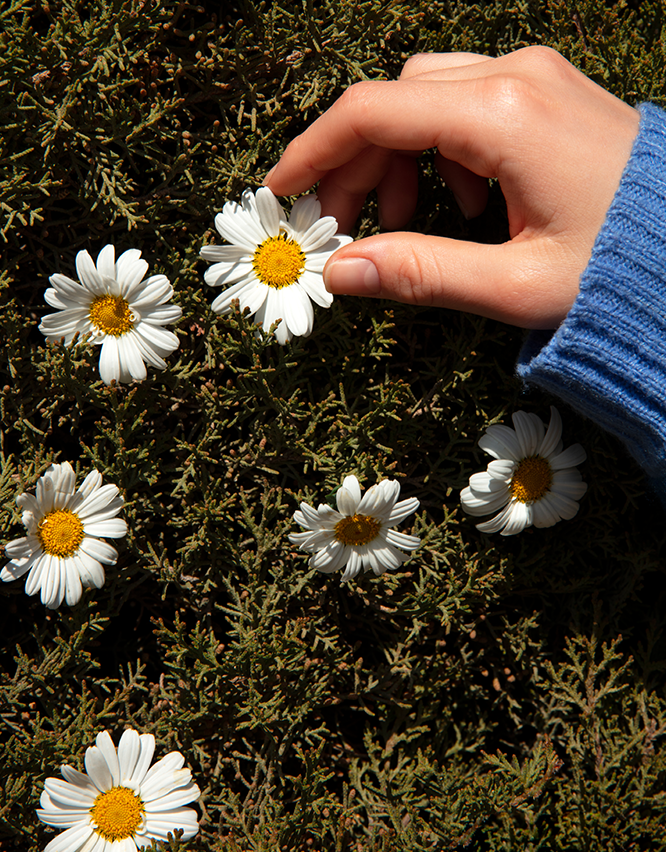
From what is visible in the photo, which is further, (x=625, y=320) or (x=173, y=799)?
(x=173, y=799)

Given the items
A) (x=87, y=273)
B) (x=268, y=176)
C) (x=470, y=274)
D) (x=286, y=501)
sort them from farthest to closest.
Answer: (x=286, y=501), (x=268, y=176), (x=87, y=273), (x=470, y=274)

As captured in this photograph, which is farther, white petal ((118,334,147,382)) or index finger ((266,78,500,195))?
white petal ((118,334,147,382))

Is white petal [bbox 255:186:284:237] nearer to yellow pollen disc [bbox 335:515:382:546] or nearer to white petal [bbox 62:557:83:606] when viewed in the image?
yellow pollen disc [bbox 335:515:382:546]

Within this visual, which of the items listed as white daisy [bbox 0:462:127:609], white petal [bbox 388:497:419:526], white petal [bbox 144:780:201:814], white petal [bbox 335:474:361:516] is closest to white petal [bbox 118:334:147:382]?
white daisy [bbox 0:462:127:609]

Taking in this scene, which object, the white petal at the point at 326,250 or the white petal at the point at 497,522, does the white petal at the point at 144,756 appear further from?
the white petal at the point at 326,250

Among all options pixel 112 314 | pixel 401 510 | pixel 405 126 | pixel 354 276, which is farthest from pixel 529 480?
pixel 112 314

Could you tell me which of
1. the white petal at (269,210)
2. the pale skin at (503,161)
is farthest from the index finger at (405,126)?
the white petal at (269,210)

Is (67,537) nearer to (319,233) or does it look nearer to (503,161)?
(319,233)
